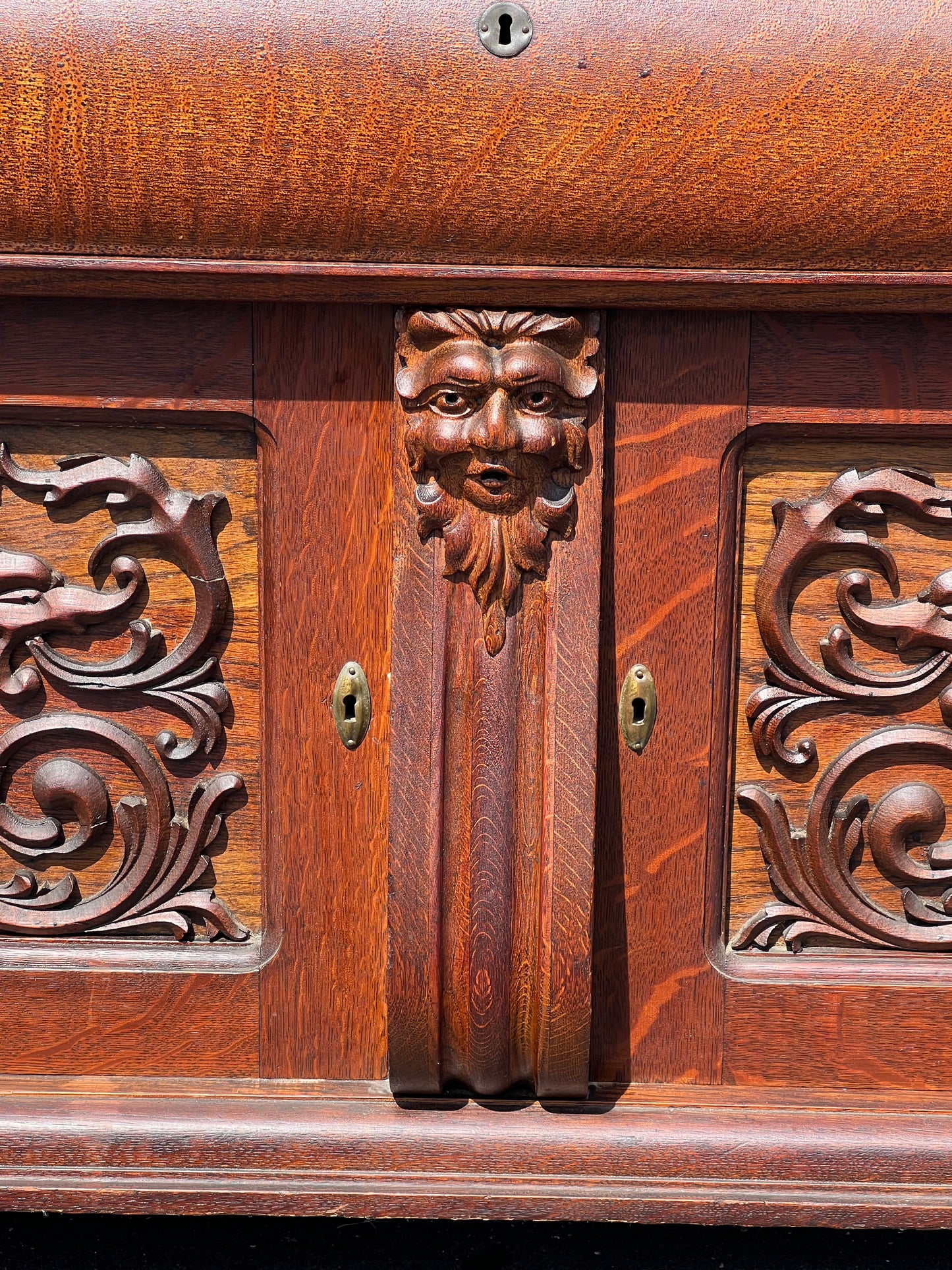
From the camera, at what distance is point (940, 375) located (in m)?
0.76

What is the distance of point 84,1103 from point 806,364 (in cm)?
72

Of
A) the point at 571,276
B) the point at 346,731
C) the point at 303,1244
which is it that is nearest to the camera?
the point at 571,276

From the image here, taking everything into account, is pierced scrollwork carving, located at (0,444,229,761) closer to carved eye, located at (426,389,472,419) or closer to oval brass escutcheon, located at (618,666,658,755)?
carved eye, located at (426,389,472,419)

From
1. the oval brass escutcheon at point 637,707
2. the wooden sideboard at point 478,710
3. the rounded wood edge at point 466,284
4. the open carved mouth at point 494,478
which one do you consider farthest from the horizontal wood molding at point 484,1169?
the rounded wood edge at point 466,284

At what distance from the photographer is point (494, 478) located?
721 millimetres

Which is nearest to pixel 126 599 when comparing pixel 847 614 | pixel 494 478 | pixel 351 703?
pixel 351 703

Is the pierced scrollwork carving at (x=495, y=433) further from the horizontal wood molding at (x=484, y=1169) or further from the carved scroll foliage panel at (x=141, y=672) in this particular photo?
the horizontal wood molding at (x=484, y=1169)

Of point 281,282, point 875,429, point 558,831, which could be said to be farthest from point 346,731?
point 875,429

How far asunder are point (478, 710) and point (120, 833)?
285 mm

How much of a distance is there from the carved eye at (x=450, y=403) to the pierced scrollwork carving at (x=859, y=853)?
1.11 ft

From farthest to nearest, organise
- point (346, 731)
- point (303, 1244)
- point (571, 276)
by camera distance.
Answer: point (303, 1244) < point (346, 731) < point (571, 276)

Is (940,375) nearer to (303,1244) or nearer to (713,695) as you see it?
(713,695)

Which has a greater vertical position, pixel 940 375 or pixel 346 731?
pixel 940 375

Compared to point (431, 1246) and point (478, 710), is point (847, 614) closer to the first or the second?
point (478, 710)
